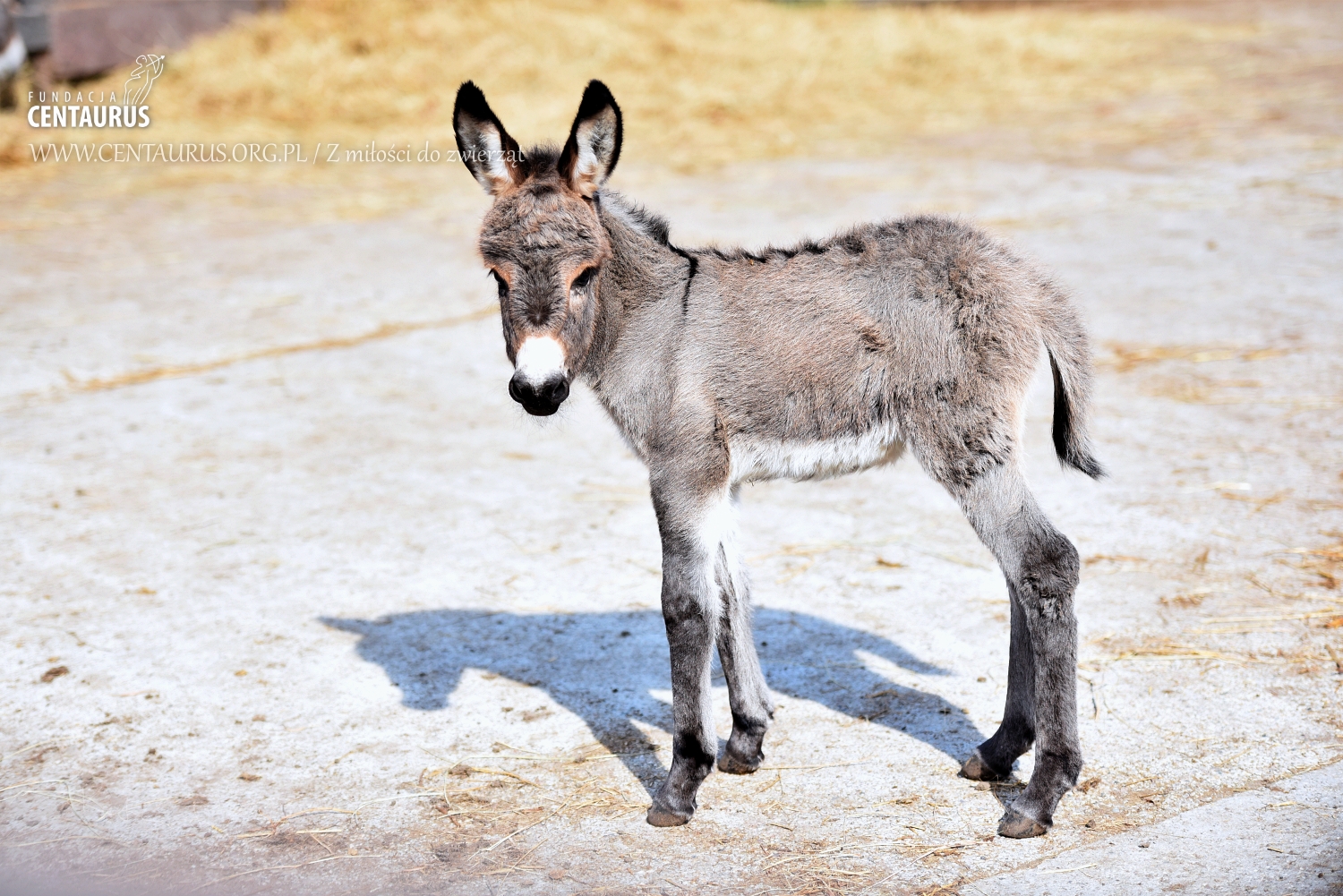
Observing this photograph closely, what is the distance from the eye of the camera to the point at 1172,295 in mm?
8359

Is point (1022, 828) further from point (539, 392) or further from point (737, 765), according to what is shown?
point (539, 392)

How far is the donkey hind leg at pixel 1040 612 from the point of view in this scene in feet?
11.5

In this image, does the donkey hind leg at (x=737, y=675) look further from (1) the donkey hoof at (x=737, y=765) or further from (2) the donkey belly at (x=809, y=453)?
(2) the donkey belly at (x=809, y=453)

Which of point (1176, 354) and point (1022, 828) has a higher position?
point (1176, 354)

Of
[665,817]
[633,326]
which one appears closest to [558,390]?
[633,326]

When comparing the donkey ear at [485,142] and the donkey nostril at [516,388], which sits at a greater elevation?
the donkey ear at [485,142]

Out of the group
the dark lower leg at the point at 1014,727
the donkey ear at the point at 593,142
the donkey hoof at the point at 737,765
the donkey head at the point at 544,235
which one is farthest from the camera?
the donkey hoof at the point at 737,765

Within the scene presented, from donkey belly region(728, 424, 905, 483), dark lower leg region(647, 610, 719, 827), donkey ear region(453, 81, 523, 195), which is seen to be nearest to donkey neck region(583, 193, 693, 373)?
donkey ear region(453, 81, 523, 195)

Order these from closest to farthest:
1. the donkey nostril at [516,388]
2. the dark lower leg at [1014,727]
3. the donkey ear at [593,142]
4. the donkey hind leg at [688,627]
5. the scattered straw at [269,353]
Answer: the donkey nostril at [516,388] < the donkey ear at [593,142] < the donkey hind leg at [688,627] < the dark lower leg at [1014,727] < the scattered straw at [269,353]

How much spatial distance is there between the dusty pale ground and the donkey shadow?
0.02 metres

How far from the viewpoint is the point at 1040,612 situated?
3.52m

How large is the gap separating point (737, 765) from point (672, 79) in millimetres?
11797

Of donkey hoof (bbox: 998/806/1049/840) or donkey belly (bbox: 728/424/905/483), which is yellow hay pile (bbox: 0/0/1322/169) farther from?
donkey hoof (bbox: 998/806/1049/840)

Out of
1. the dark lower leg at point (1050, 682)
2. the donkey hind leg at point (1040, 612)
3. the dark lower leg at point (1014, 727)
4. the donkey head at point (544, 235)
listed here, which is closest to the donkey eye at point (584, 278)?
the donkey head at point (544, 235)
